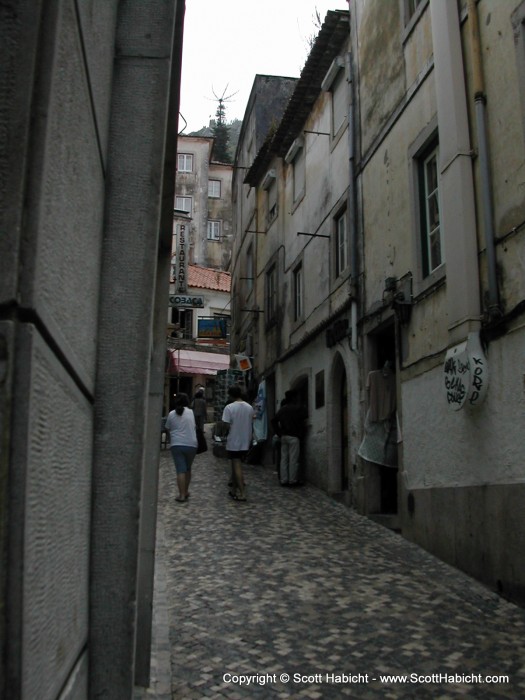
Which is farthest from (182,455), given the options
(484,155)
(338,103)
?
(338,103)

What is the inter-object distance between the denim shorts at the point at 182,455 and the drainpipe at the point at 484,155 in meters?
5.31

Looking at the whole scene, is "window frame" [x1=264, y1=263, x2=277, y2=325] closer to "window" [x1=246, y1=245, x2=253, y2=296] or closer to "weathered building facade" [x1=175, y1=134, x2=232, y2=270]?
"window" [x1=246, y1=245, x2=253, y2=296]

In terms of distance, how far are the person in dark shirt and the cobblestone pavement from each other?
4.01 metres

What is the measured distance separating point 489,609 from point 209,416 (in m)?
26.0

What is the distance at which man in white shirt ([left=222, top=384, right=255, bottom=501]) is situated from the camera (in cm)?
1101

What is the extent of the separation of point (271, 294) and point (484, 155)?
39.5ft

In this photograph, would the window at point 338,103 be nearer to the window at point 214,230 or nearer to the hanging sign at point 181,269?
the hanging sign at point 181,269

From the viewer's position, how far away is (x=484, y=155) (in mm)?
6973

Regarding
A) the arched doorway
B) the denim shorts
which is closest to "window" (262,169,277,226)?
the arched doorway

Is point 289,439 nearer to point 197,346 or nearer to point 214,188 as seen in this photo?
point 197,346

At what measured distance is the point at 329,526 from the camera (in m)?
9.27

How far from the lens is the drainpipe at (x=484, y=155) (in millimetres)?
6633

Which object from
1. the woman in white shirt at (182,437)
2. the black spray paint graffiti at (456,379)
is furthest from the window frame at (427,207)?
the woman in white shirt at (182,437)

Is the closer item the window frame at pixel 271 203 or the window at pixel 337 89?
the window at pixel 337 89
